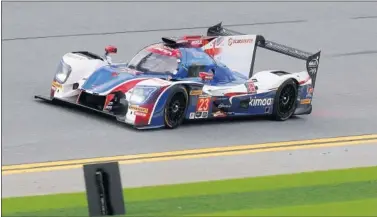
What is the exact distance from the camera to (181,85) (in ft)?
48.5

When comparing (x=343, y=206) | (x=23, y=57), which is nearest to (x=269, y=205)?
(x=343, y=206)

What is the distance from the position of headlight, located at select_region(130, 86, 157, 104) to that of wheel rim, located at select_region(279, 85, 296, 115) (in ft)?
8.10

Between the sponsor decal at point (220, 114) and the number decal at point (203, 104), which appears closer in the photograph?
the number decal at point (203, 104)

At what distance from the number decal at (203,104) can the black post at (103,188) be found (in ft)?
19.7

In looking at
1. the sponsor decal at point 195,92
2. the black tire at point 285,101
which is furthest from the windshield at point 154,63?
the black tire at point 285,101

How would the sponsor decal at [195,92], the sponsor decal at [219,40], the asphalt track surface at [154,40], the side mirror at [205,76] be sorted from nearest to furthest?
1. the asphalt track surface at [154,40]
2. the sponsor decal at [195,92]
3. the side mirror at [205,76]
4. the sponsor decal at [219,40]

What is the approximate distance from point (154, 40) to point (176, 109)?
6.24m

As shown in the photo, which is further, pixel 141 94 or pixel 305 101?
pixel 305 101

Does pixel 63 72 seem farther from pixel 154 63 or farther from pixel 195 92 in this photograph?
pixel 195 92

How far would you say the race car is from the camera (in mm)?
14680

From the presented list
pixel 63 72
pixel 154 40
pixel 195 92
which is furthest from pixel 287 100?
pixel 154 40

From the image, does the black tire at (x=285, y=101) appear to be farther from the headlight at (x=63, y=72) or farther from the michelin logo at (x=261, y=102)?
the headlight at (x=63, y=72)

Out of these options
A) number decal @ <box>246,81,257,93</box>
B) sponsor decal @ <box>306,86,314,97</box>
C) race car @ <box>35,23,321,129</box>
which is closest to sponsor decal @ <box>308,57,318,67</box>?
race car @ <box>35,23,321,129</box>

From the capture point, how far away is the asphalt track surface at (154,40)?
46.9 ft
